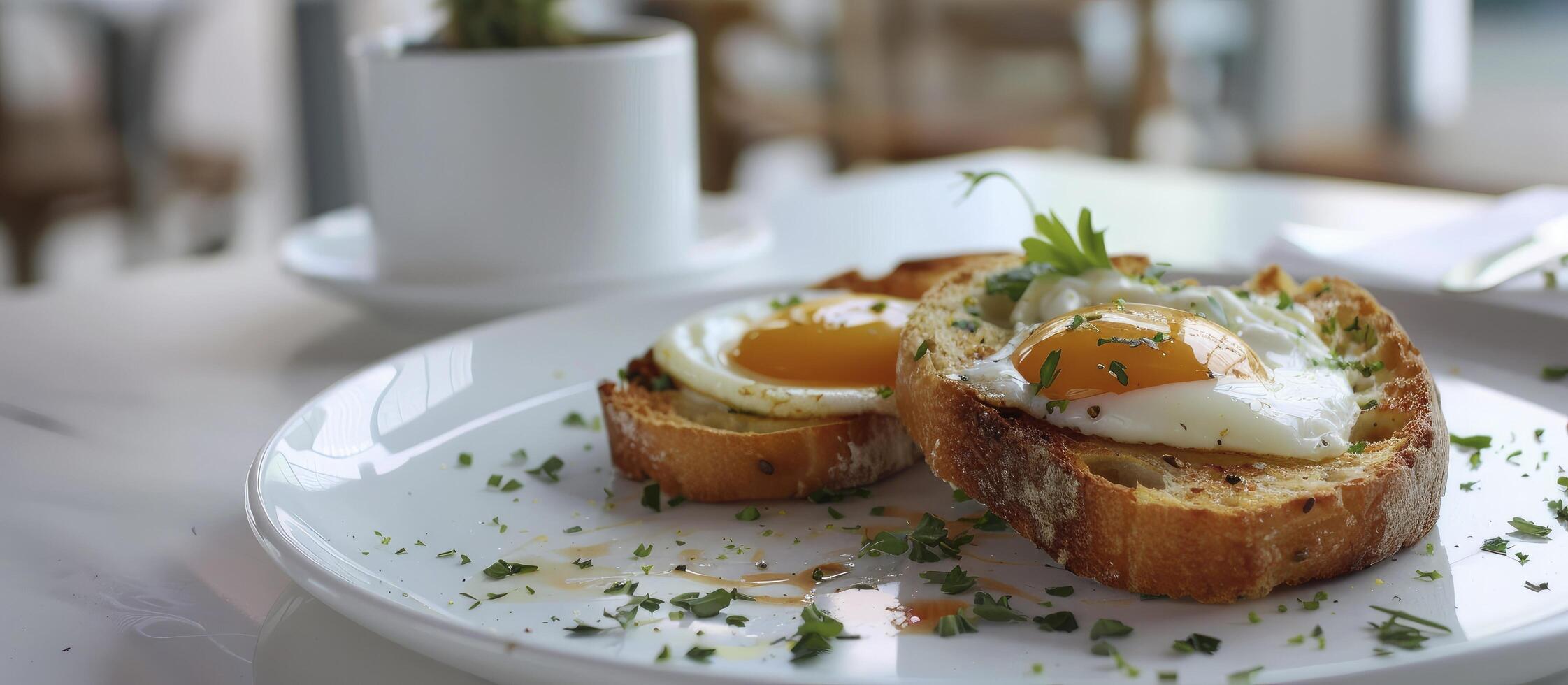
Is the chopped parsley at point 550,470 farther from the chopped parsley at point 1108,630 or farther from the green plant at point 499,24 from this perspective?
the green plant at point 499,24

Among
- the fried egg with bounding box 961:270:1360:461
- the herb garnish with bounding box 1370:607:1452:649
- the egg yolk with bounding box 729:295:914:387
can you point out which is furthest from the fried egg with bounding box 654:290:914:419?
the herb garnish with bounding box 1370:607:1452:649

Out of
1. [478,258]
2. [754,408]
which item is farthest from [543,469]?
[478,258]

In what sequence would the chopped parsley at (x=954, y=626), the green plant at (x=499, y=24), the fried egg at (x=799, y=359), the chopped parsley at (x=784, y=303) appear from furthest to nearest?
1. the green plant at (x=499, y=24)
2. the chopped parsley at (x=784, y=303)
3. the fried egg at (x=799, y=359)
4. the chopped parsley at (x=954, y=626)

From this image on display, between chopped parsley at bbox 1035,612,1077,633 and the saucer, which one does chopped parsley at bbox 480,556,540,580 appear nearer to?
chopped parsley at bbox 1035,612,1077,633

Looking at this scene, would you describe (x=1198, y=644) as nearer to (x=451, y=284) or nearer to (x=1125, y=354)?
(x=1125, y=354)

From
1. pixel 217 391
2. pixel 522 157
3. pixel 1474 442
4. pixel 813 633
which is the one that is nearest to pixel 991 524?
pixel 813 633

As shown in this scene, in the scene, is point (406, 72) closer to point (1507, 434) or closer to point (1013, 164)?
point (1507, 434)

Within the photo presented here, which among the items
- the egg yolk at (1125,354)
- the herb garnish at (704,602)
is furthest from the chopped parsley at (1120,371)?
the herb garnish at (704,602)
